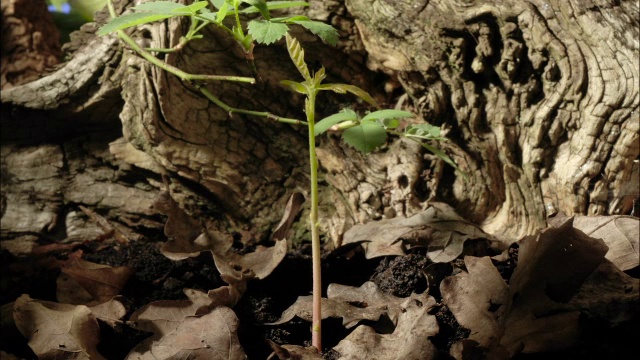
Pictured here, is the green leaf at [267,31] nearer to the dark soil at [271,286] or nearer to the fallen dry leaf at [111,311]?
the dark soil at [271,286]

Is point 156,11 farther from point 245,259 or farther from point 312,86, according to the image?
point 245,259

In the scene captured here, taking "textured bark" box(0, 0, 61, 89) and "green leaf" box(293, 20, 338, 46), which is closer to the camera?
"green leaf" box(293, 20, 338, 46)

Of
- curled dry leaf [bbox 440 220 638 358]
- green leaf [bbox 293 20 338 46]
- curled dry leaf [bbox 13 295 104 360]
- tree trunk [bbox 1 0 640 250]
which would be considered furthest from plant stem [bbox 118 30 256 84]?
curled dry leaf [bbox 440 220 638 358]

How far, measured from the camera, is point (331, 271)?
1.71 metres

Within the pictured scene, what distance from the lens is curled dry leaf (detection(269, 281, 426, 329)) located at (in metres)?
1.40

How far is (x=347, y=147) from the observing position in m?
2.10

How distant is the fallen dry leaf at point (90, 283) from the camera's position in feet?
5.27

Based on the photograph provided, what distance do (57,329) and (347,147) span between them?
116 centimetres

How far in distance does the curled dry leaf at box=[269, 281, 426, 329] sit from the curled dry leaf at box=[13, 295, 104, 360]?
480 millimetres

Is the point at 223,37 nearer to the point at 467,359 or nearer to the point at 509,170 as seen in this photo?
the point at 509,170

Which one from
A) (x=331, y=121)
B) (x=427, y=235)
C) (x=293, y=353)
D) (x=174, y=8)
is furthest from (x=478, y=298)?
(x=174, y=8)

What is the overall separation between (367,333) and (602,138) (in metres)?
0.98

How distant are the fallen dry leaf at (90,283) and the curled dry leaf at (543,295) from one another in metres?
0.96

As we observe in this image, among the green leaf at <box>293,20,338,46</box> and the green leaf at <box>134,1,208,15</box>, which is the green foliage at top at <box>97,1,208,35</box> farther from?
the green leaf at <box>293,20,338,46</box>
